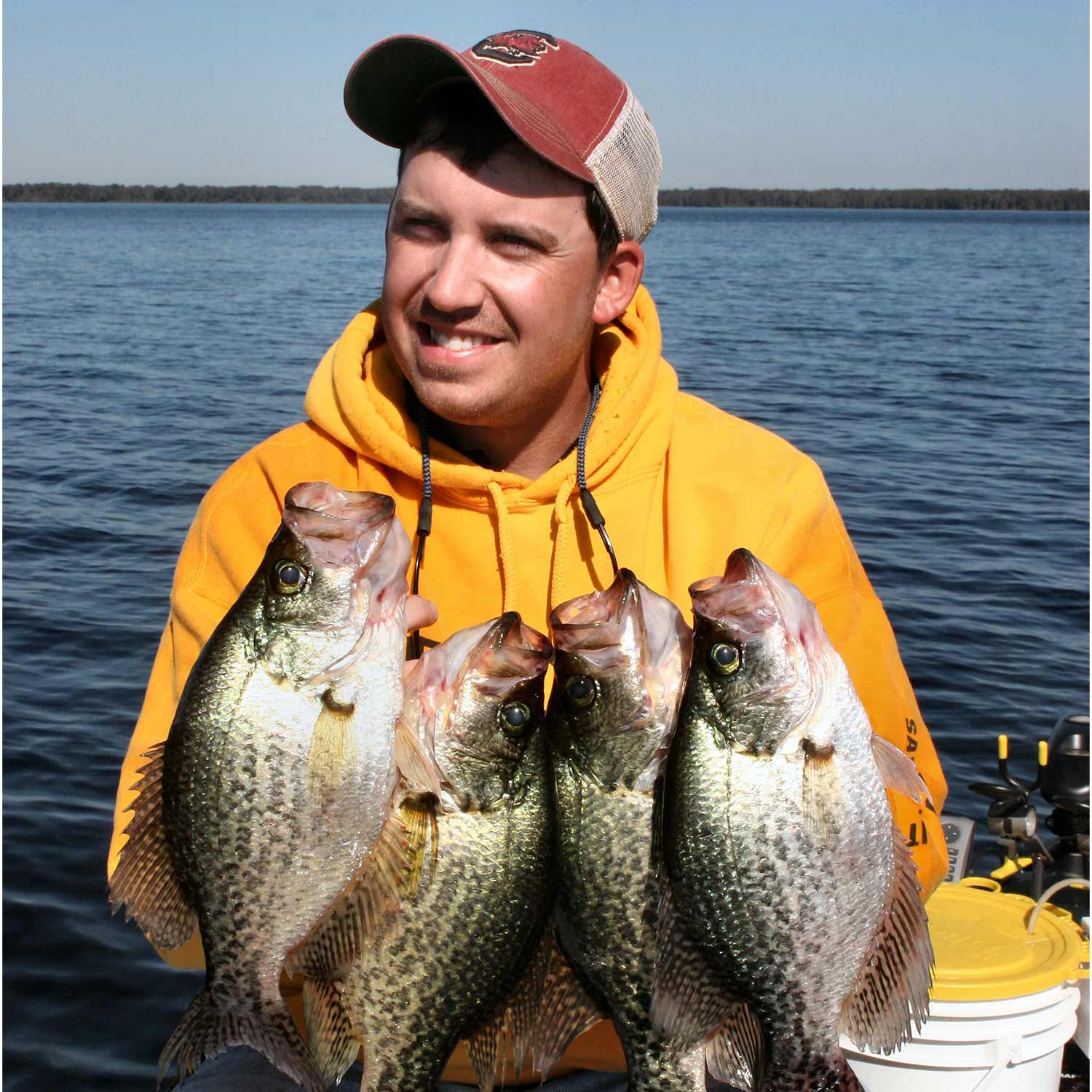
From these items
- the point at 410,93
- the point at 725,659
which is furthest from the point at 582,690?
the point at 410,93

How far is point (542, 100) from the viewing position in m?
3.12

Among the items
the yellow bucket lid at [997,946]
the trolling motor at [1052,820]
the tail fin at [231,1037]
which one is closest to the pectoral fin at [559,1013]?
the tail fin at [231,1037]

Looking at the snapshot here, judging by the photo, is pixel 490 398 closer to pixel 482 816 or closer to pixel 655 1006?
pixel 482 816

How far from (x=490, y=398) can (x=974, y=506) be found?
13.9 m

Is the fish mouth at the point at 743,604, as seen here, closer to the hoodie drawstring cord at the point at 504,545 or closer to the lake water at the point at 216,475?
the hoodie drawstring cord at the point at 504,545

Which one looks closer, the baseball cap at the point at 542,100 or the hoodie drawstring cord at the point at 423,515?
the baseball cap at the point at 542,100

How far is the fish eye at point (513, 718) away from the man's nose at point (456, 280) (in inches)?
40.2

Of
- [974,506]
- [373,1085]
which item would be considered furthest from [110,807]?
[974,506]

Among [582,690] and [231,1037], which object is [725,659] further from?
[231,1037]

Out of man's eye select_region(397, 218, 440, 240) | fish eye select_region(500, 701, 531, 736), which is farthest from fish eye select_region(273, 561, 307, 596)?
man's eye select_region(397, 218, 440, 240)

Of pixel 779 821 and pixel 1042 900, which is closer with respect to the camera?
pixel 779 821

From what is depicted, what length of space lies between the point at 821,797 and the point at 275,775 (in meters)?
1.04

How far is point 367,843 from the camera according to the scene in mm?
2525

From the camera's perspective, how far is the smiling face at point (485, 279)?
3.11m
